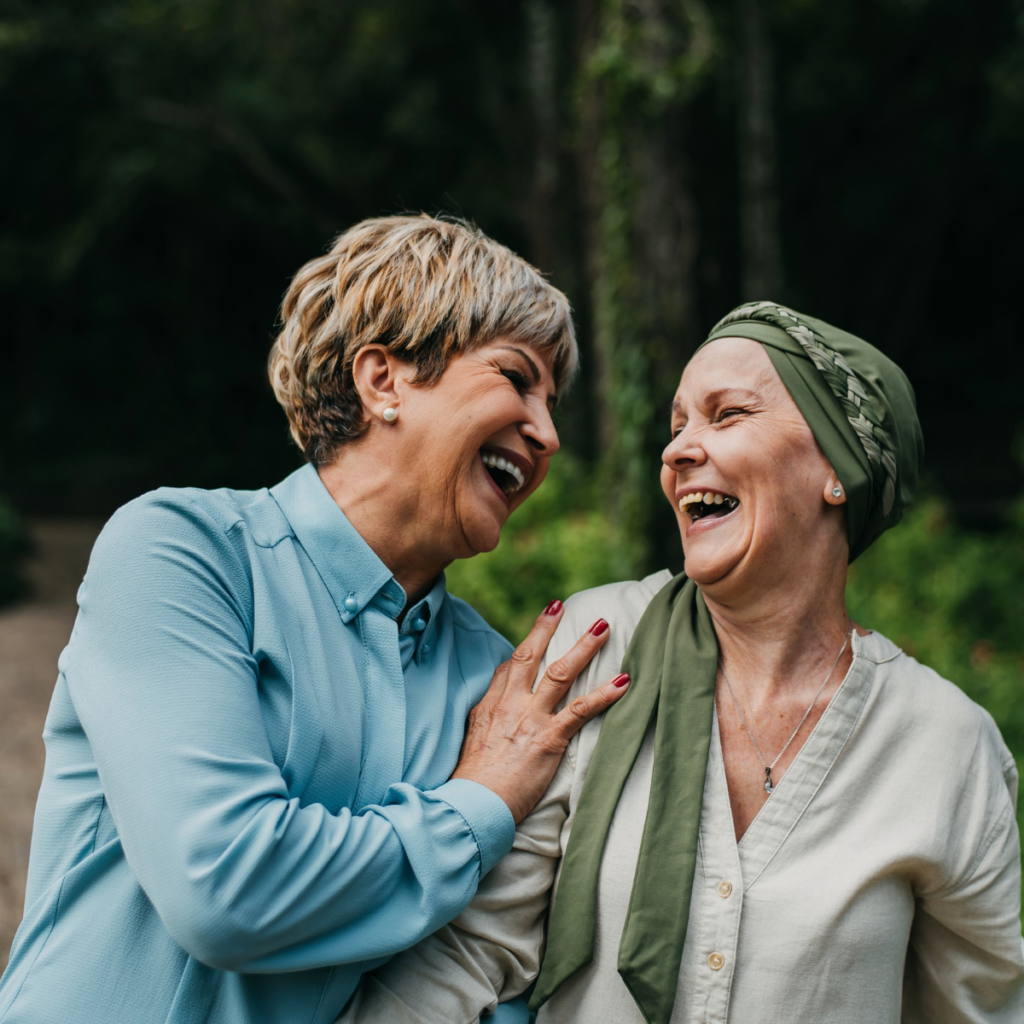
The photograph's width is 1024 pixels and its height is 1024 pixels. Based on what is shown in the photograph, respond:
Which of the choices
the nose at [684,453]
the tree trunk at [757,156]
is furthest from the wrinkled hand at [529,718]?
the tree trunk at [757,156]

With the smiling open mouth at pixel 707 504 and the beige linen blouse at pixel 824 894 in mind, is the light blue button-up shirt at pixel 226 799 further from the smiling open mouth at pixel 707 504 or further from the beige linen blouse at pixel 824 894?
the smiling open mouth at pixel 707 504

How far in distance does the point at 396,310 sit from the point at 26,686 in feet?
22.0

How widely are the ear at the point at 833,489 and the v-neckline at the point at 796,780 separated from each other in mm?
319

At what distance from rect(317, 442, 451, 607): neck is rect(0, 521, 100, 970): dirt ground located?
3.40 metres

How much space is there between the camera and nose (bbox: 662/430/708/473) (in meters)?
1.98

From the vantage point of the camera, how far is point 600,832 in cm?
187

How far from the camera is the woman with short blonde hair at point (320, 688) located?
155 cm

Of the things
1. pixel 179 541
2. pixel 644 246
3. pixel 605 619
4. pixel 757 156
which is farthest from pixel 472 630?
pixel 757 156

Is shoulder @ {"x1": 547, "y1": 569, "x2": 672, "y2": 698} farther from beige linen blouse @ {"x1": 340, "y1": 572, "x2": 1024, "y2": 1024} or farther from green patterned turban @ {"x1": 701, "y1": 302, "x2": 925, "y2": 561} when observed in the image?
green patterned turban @ {"x1": 701, "y1": 302, "x2": 925, "y2": 561}

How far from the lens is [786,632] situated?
6.63ft

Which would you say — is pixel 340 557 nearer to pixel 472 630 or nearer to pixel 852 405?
pixel 472 630

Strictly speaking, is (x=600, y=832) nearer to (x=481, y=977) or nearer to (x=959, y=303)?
(x=481, y=977)

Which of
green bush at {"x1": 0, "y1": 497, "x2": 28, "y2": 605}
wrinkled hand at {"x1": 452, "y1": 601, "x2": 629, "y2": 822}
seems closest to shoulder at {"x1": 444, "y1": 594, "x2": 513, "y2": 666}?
wrinkled hand at {"x1": 452, "y1": 601, "x2": 629, "y2": 822}

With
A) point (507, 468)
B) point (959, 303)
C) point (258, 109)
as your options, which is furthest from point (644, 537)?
point (959, 303)
